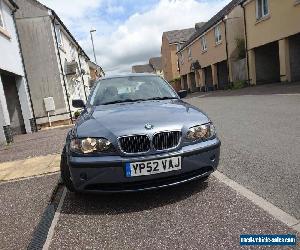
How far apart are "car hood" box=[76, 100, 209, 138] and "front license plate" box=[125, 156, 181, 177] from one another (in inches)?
12.8

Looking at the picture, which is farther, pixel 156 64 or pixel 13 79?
pixel 156 64

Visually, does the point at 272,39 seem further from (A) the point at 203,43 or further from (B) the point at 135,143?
(B) the point at 135,143

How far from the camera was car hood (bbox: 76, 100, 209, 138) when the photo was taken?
3326mm

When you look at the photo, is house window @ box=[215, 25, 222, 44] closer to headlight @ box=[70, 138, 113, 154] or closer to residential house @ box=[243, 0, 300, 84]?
residential house @ box=[243, 0, 300, 84]

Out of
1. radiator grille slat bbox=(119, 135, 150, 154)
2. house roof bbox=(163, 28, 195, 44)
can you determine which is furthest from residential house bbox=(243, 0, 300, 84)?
house roof bbox=(163, 28, 195, 44)

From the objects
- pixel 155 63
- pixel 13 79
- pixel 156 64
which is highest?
pixel 155 63

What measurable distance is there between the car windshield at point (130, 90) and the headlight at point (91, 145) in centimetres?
136

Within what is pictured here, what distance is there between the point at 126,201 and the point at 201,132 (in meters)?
1.17

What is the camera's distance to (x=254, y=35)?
21.1 m

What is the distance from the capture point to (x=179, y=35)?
176 ft

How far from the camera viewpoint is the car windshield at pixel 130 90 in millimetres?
4723

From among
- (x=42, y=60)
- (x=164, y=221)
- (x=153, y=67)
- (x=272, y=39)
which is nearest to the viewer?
(x=164, y=221)

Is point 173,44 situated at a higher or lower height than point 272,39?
higher

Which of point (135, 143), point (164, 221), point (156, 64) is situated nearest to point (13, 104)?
point (135, 143)
